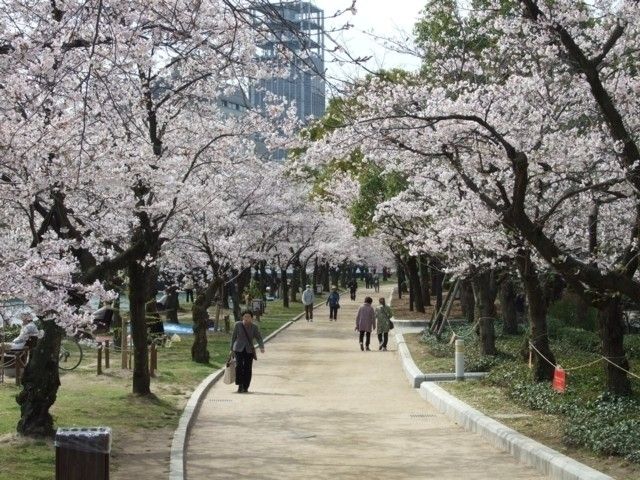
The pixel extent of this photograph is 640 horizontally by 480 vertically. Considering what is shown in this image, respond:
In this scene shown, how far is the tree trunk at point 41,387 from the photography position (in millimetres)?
12477

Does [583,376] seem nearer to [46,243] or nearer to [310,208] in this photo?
[46,243]

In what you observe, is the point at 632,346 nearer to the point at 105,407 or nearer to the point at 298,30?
the point at 105,407

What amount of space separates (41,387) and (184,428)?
2.49 m

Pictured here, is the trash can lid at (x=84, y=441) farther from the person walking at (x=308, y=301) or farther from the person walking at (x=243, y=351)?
the person walking at (x=308, y=301)

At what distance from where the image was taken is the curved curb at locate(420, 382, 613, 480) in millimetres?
9953

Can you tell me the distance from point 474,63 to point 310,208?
39.6 m

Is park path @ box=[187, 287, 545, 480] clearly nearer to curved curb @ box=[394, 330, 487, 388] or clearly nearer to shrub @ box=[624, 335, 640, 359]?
curved curb @ box=[394, 330, 487, 388]

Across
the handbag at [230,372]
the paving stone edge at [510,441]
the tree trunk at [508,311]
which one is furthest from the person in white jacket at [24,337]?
the tree trunk at [508,311]

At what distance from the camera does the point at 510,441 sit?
12.1m

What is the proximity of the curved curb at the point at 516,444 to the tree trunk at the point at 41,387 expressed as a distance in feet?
18.6

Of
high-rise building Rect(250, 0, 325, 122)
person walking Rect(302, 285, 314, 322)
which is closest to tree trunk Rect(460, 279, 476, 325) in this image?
person walking Rect(302, 285, 314, 322)

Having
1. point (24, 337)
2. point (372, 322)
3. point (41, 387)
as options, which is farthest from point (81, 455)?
point (372, 322)

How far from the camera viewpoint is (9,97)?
10.1 m

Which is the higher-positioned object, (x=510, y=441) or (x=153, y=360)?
(x=153, y=360)
